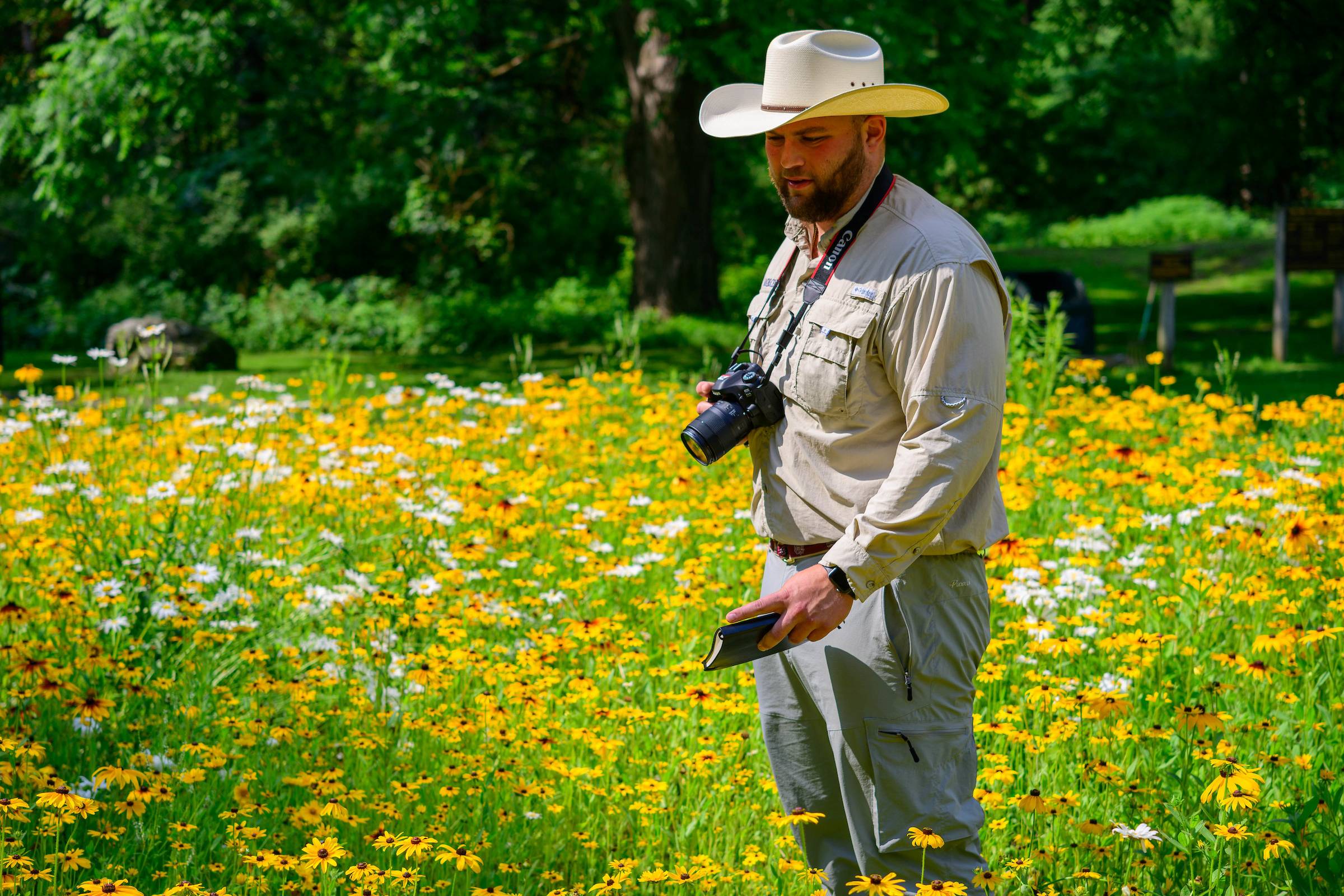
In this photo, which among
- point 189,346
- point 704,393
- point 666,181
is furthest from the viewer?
point 666,181

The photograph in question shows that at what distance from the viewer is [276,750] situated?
375 centimetres

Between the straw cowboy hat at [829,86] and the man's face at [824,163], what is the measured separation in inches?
1.2

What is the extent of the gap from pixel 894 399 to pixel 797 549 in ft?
1.34

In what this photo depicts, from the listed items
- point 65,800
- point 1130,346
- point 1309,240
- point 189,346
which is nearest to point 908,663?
point 65,800

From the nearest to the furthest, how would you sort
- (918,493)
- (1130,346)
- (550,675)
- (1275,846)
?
1. (918,493)
2. (1275,846)
3. (550,675)
4. (1130,346)

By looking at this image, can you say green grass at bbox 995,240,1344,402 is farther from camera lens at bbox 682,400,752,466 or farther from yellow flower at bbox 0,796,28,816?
yellow flower at bbox 0,796,28,816

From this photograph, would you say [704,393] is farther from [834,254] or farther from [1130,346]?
[1130,346]

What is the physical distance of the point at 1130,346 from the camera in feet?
48.6

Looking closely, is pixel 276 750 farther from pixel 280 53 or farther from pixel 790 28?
pixel 280 53

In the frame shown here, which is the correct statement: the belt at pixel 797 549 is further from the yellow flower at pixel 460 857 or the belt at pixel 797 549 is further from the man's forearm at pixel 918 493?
the yellow flower at pixel 460 857

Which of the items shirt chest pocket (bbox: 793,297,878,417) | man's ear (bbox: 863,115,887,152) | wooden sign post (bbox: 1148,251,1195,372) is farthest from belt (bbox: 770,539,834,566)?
wooden sign post (bbox: 1148,251,1195,372)

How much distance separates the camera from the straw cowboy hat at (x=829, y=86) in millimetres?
2557

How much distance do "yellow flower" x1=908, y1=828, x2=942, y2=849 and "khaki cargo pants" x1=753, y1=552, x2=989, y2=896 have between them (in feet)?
0.10

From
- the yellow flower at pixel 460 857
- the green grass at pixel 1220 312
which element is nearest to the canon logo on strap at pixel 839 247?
the yellow flower at pixel 460 857
